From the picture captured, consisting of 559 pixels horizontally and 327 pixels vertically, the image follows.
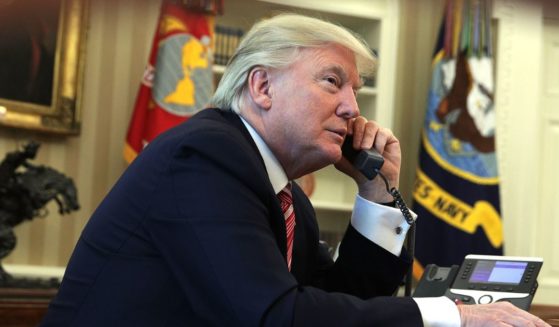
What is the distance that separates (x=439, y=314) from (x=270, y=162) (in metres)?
0.49

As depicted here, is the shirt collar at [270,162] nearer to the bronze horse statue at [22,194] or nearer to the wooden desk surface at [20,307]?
the wooden desk surface at [20,307]

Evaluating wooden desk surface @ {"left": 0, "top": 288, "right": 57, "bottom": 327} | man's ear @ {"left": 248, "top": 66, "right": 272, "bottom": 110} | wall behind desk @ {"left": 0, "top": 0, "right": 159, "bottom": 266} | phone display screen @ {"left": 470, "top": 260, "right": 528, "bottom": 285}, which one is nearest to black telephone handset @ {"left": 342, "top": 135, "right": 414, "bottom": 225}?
phone display screen @ {"left": 470, "top": 260, "right": 528, "bottom": 285}

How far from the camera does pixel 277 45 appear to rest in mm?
1480

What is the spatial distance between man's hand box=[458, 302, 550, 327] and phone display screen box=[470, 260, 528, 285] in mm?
370

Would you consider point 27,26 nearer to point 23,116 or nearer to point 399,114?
point 23,116

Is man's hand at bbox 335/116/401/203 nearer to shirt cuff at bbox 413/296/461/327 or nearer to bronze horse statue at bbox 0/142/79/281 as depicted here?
shirt cuff at bbox 413/296/461/327

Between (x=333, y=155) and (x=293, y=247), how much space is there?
20 cm

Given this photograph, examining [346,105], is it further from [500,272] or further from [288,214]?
[500,272]

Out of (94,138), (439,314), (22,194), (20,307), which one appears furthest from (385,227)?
(94,138)

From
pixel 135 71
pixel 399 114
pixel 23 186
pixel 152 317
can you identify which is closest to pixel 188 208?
pixel 152 317

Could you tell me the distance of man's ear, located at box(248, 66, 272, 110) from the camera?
1493mm

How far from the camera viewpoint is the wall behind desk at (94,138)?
459cm

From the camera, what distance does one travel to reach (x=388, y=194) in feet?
5.55

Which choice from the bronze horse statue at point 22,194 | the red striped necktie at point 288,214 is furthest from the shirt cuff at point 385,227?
the bronze horse statue at point 22,194
